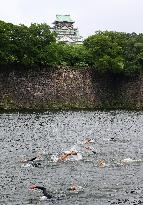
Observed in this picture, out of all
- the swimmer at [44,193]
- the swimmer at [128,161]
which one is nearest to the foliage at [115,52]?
the swimmer at [128,161]

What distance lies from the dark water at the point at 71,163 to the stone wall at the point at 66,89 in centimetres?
2373

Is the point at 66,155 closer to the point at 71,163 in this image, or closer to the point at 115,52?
the point at 71,163

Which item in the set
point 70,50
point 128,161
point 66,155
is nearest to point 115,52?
point 70,50

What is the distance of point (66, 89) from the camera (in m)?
122

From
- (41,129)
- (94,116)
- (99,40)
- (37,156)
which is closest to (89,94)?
(99,40)

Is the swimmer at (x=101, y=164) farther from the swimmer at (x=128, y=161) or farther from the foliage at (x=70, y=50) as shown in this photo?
the foliage at (x=70, y=50)

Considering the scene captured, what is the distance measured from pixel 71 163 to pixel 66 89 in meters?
72.8

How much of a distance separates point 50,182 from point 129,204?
336 inches

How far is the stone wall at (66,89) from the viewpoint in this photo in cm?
11338

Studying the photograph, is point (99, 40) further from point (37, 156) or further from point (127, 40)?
point (37, 156)

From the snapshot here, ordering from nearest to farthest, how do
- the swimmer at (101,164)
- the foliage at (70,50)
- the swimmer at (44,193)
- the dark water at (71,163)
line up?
the swimmer at (44,193)
the dark water at (71,163)
the swimmer at (101,164)
the foliage at (70,50)

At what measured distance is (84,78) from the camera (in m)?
126

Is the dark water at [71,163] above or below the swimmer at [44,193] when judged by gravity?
below

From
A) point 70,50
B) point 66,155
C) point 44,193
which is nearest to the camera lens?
point 44,193
